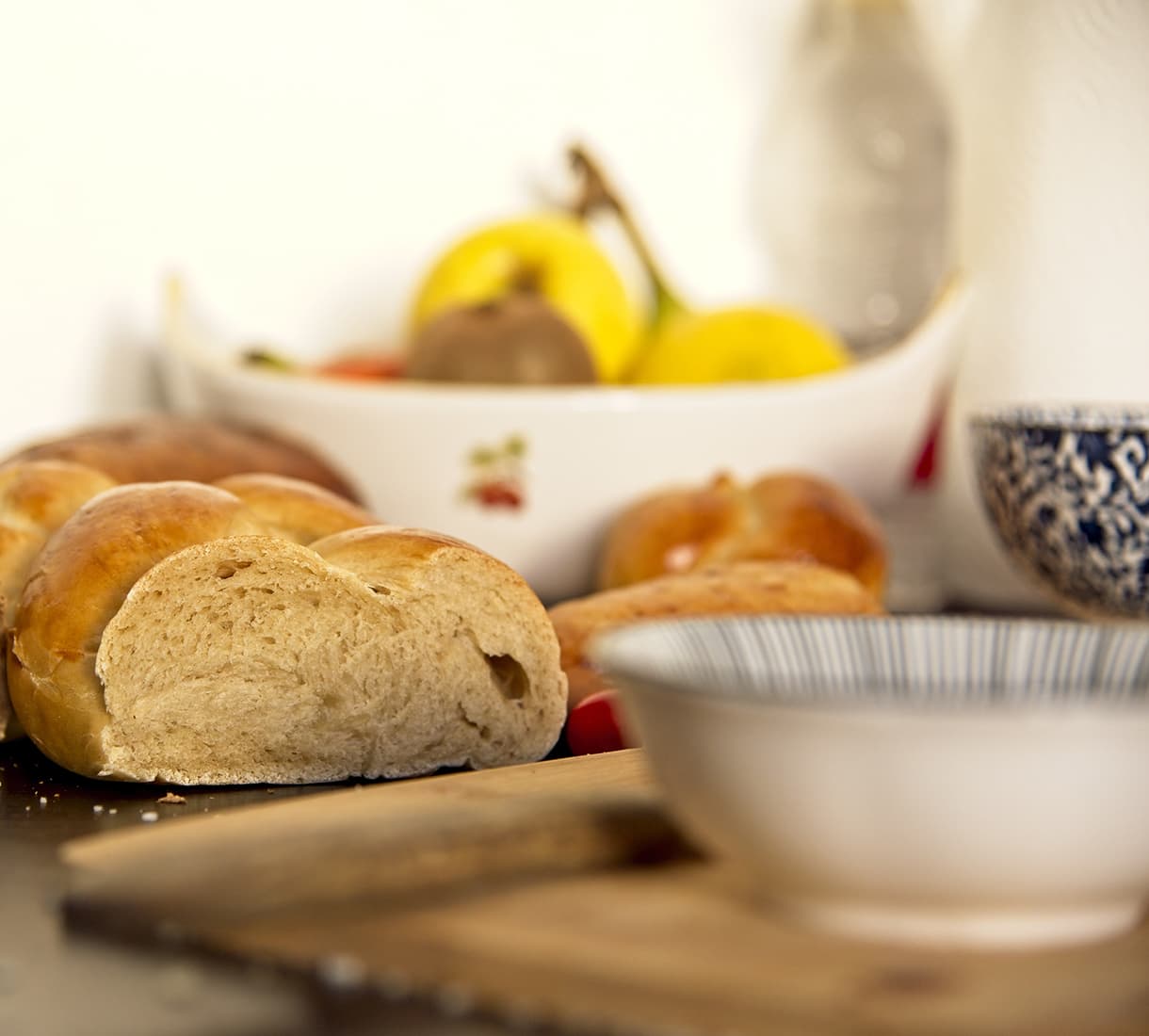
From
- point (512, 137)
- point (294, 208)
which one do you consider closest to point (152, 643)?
point (294, 208)

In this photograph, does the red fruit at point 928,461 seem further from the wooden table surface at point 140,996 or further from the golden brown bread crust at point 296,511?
the wooden table surface at point 140,996

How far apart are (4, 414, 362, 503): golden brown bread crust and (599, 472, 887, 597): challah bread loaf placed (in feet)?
0.70

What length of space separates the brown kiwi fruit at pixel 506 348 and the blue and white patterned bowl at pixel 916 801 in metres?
0.75

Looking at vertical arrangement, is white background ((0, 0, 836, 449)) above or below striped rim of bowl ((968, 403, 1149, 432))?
above

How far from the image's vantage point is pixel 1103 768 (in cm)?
36

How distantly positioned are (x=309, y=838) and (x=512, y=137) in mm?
1264

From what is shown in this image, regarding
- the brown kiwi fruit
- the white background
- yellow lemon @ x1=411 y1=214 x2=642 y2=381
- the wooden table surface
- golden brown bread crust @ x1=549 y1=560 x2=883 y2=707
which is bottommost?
golden brown bread crust @ x1=549 y1=560 x2=883 y2=707

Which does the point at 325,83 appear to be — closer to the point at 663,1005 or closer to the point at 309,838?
the point at 309,838

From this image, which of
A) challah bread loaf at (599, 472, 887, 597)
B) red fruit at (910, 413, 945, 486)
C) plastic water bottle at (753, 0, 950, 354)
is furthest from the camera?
plastic water bottle at (753, 0, 950, 354)

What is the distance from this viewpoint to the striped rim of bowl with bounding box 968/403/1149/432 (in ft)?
3.06

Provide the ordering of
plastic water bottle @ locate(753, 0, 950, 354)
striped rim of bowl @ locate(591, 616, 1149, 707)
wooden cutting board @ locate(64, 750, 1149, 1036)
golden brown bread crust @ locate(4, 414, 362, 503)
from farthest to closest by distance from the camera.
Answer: plastic water bottle @ locate(753, 0, 950, 354) < golden brown bread crust @ locate(4, 414, 362, 503) < striped rim of bowl @ locate(591, 616, 1149, 707) < wooden cutting board @ locate(64, 750, 1149, 1036)

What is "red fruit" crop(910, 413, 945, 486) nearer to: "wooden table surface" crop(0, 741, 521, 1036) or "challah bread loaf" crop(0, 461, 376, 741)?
"challah bread loaf" crop(0, 461, 376, 741)

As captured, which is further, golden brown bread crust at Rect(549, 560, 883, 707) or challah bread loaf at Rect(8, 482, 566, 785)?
golden brown bread crust at Rect(549, 560, 883, 707)

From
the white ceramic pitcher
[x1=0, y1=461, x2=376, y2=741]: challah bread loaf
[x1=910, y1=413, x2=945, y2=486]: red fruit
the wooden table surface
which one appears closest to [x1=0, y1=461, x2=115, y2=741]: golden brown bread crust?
[x1=0, y1=461, x2=376, y2=741]: challah bread loaf
